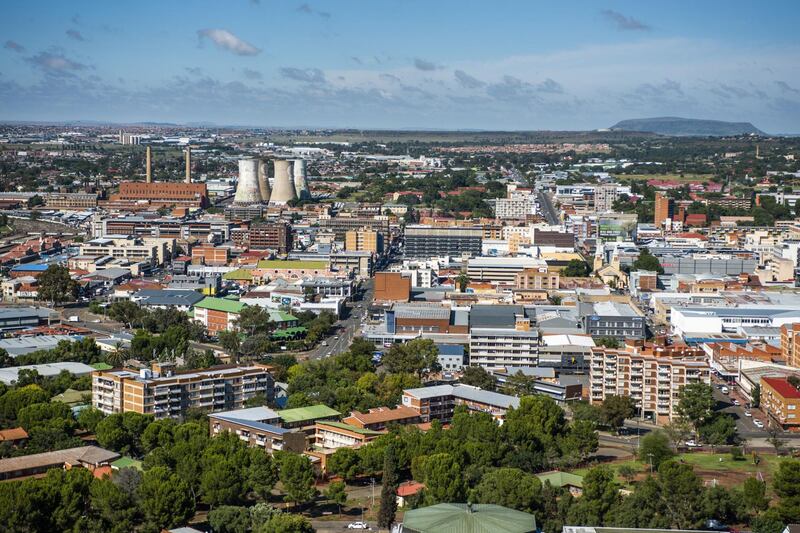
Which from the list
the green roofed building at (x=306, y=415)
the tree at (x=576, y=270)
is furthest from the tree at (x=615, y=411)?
the tree at (x=576, y=270)

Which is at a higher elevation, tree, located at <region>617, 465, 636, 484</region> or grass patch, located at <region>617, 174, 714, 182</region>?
grass patch, located at <region>617, 174, 714, 182</region>

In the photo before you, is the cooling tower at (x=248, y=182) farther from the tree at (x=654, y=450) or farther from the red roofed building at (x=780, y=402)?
the tree at (x=654, y=450)

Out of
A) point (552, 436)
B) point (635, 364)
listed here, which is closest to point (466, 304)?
point (635, 364)

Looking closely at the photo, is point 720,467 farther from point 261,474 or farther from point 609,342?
point 261,474

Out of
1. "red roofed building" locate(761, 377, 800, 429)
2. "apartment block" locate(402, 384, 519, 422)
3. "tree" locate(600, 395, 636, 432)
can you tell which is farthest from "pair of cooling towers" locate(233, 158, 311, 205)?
"tree" locate(600, 395, 636, 432)

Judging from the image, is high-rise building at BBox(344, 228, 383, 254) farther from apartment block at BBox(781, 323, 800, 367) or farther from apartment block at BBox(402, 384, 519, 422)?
apartment block at BBox(402, 384, 519, 422)

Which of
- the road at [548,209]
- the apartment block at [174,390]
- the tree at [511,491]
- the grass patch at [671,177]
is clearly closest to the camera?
the tree at [511,491]
